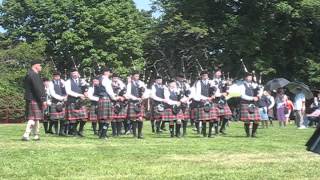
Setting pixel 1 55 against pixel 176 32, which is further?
pixel 1 55

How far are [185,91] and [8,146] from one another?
22.6 feet

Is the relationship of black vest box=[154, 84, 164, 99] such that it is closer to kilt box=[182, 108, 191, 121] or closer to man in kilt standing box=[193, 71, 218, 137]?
kilt box=[182, 108, 191, 121]

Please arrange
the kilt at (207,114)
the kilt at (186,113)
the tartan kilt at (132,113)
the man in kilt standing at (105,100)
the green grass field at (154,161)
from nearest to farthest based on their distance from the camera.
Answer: the green grass field at (154,161), the man in kilt standing at (105,100), the tartan kilt at (132,113), the kilt at (207,114), the kilt at (186,113)

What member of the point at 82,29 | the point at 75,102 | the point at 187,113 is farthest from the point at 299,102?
the point at 82,29

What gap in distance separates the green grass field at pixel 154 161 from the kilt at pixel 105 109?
7.91ft

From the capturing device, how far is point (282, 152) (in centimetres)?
1077

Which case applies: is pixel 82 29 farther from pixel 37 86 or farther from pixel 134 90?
pixel 37 86

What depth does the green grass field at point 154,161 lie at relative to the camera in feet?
26.0

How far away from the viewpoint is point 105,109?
47.6 feet

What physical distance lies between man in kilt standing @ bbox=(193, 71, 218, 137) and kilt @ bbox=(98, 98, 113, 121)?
2287 mm

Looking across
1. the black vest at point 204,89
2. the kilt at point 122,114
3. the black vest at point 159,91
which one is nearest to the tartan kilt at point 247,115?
the black vest at point 204,89

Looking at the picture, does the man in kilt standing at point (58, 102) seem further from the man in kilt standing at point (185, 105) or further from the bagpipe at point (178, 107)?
the man in kilt standing at point (185, 105)

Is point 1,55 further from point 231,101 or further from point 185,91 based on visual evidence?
point 185,91

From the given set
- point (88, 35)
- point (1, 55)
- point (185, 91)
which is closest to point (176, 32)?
point (88, 35)
